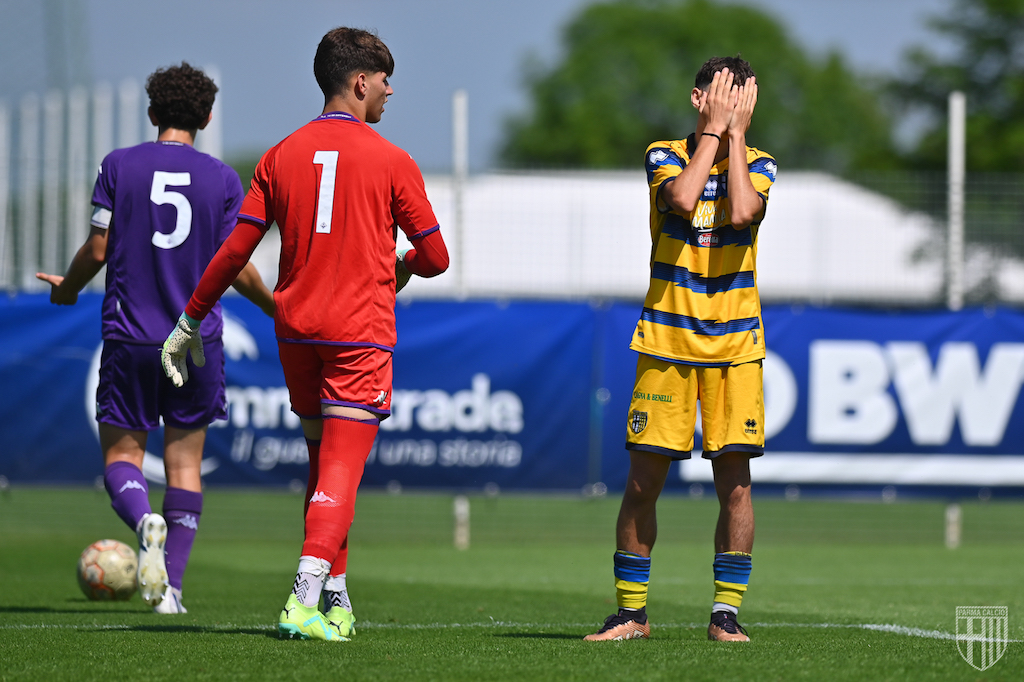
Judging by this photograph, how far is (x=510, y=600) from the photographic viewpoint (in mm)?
6008

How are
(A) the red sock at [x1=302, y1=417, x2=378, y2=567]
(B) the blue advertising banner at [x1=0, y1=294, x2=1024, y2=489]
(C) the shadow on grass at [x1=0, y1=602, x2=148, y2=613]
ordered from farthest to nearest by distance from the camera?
(B) the blue advertising banner at [x1=0, y1=294, x2=1024, y2=489] → (C) the shadow on grass at [x1=0, y1=602, x2=148, y2=613] → (A) the red sock at [x1=302, y1=417, x2=378, y2=567]

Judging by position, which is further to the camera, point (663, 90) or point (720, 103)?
point (663, 90)

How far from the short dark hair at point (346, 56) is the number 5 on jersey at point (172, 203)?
4.16 feet

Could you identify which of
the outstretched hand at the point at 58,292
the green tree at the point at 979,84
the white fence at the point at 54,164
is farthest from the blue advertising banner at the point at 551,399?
the green tree at the point at 979,84

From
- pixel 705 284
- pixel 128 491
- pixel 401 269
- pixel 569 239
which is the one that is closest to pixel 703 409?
pixel 705 284

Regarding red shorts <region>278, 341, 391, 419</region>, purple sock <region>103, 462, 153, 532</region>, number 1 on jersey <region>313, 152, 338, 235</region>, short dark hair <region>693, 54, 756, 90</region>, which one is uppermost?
short dark hair <region>693, 54, 756, 90</region>

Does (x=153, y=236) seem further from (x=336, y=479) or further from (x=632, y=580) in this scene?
(x=632, y=580)

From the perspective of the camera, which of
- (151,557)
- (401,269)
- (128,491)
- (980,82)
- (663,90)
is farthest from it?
(663,90)

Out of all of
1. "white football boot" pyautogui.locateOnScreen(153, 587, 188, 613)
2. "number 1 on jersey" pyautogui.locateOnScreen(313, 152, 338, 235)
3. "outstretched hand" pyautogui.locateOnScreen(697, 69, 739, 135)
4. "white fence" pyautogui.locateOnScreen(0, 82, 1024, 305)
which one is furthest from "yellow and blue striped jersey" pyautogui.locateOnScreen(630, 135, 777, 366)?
"white fence" pyautogui.locateOnScreen(0, 82, 1024, 305)

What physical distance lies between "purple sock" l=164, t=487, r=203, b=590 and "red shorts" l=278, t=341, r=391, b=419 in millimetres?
1512

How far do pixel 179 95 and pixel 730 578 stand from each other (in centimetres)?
313

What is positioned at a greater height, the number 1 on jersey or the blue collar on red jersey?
the blue collar on red jersey

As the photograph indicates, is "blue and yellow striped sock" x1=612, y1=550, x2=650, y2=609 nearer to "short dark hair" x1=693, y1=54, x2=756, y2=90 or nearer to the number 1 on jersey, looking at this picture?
the number 1 on jersey

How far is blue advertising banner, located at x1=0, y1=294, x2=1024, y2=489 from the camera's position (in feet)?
31.1
